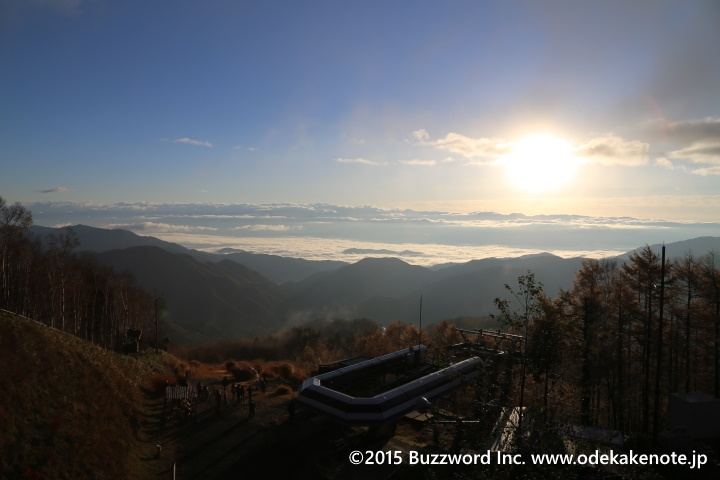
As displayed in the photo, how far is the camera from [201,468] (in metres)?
25.6

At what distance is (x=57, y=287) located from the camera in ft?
177

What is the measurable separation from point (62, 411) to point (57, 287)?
35.3 m

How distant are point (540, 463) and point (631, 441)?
2406 centimetres

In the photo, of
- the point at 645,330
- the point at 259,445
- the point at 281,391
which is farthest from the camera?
the point at 281,391

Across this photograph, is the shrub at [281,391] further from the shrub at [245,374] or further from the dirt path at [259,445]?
the shrub at [245,374]

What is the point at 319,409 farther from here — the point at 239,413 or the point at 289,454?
the point at 239,413

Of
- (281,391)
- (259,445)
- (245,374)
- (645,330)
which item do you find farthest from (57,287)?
(645,330)

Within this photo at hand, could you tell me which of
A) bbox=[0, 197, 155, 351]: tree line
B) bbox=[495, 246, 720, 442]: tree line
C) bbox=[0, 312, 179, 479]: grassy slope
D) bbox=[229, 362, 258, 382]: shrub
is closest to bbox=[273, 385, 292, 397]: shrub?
bbox=[229, 362, 258, 382]: shrub

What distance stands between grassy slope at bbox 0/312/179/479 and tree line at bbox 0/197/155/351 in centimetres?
1751

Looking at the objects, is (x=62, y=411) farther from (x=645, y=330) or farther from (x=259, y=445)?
(x=645, y=330)

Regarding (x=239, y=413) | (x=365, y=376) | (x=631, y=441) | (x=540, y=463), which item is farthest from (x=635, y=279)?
(x=239, y=413)

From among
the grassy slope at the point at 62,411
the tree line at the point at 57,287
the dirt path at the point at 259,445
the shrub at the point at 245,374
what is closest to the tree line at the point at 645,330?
the dirt path at the point at 259,445

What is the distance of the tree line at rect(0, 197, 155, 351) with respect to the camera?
4634 centimetres

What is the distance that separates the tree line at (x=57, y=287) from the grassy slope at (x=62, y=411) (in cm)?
1751
